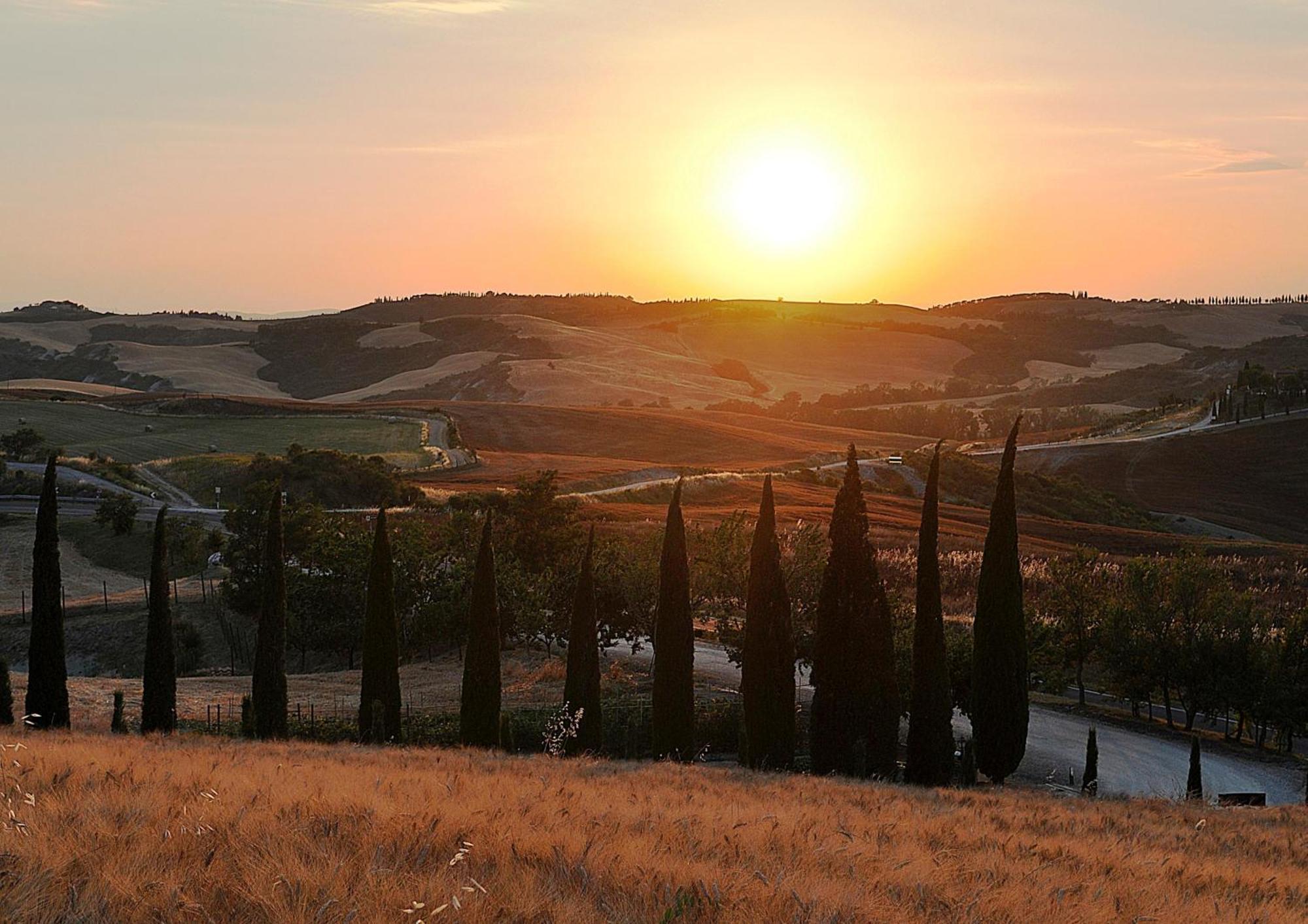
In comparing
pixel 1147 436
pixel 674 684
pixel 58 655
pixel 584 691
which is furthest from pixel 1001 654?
pixel 1147 436

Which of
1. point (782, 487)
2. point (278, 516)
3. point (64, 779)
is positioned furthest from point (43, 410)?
point (64, 779)

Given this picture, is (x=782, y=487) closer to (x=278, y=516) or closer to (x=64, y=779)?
(x=278, y=516)

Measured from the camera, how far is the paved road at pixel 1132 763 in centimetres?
3669

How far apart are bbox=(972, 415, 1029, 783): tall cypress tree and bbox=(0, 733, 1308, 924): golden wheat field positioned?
12662 millimetres

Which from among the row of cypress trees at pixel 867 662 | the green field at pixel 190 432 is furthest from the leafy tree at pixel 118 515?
the row of cypress trees at pixel 867 662

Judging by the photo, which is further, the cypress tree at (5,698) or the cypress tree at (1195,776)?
the cypress tree at (1195,776)

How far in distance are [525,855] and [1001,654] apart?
987 inches

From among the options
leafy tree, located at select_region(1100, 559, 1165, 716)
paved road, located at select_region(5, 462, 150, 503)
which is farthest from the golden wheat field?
paved road, located at select_region(5, 462, 150, 503)

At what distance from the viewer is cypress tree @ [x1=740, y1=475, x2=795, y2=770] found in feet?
104

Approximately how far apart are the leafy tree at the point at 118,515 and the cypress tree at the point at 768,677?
55.7 metres

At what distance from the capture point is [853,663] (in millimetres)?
32000

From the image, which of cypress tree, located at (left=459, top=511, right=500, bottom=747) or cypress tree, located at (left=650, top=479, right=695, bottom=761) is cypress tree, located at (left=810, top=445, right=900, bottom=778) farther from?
cypress tree, located at (left=459, top=511, right=500, bottom=747)

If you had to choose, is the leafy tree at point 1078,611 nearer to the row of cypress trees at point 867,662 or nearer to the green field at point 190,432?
the row of cypress trees at point 867,662

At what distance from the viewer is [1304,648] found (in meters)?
43.1
